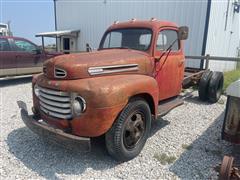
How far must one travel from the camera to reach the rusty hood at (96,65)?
Answer: 3.27 metres

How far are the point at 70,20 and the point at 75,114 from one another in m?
16.6

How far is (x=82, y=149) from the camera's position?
9.89 ft

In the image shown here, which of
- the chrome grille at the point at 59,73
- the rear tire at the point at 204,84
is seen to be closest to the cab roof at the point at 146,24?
the chrome grille at the point at 59,73

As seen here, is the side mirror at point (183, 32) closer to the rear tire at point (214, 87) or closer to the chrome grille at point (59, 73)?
the chrome grille at point (59, 73)

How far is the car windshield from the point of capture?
4359mm

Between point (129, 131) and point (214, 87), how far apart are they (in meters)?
4.04

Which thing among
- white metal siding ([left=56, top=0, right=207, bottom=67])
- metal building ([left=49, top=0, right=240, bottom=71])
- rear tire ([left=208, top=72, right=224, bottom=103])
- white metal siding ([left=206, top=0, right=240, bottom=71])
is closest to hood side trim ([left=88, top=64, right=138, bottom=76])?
rear tire ([left=208, top=72, right=224, bottom=103])

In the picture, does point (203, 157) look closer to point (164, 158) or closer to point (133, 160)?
point (164, 158)

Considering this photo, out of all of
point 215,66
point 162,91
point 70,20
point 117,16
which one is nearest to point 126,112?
point 162,91

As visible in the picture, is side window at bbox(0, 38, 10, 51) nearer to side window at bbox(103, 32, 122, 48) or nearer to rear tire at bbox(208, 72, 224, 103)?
side window at bbox(103, 32, 122, 48)

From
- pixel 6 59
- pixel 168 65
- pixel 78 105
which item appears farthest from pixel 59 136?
pixel 6 59

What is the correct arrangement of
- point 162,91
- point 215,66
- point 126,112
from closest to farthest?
1. point 126,112
2. point 162,91
3. point 215,66

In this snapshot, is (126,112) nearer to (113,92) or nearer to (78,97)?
(113,92)

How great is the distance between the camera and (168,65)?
15.1ft
